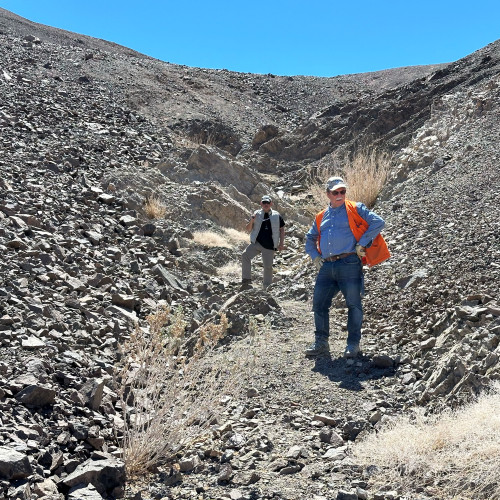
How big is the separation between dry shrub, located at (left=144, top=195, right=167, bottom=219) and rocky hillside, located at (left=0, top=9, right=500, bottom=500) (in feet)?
0.38

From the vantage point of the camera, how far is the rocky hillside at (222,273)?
3.50 meters

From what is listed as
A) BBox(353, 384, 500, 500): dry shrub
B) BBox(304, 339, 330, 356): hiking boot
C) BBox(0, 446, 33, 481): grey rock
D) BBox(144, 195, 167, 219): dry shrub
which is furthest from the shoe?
BBox(144, 195, 167, 219): dry shrub

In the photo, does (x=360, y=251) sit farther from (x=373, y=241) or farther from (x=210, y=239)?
(x=210, y=239)

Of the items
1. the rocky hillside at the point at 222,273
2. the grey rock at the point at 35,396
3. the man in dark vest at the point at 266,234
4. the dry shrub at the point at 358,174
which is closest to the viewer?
the rocky hillside at the point at 222,273

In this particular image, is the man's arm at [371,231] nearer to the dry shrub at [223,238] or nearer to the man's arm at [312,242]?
the man's arm at [312,242]

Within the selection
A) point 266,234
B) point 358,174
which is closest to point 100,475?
point 266,234

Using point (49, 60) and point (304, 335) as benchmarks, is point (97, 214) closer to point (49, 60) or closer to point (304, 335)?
point (304, 335)

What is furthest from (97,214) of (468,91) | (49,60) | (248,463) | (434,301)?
(49,60)

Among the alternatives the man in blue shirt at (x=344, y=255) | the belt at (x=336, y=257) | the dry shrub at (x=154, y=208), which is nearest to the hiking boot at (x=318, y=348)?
the man in blue shirt at (x=344, y=255)

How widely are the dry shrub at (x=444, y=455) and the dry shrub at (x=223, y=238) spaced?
6682 mm

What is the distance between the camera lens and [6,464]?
2934mm

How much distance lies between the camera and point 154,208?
405 inches

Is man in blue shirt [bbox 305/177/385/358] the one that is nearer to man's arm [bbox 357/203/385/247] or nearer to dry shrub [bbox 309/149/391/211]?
man's arm [bbox 357/203/385/247]

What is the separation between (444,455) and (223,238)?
7.66 meters
